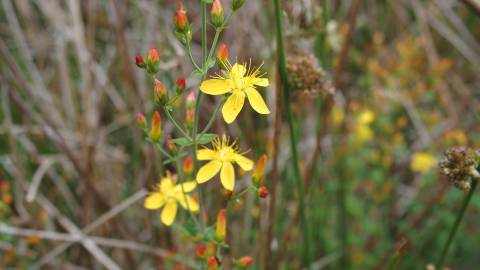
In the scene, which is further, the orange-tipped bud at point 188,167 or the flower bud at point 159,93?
the orange-tipped bud at point 188,167

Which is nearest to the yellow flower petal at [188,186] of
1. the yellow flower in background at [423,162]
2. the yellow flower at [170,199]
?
the yellow flower at [170,199]

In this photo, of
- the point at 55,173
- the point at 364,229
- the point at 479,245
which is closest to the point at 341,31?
the point at 364,229

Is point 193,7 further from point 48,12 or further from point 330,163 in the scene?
point 330,163

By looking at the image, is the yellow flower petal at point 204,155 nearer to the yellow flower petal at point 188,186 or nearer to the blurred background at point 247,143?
the yellow flower petal at point 188,186

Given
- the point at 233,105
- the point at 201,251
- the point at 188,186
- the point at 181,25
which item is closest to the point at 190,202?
the point at 188,186

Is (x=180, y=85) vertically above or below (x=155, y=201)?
above

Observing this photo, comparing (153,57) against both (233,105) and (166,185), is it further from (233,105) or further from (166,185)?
(166,185)

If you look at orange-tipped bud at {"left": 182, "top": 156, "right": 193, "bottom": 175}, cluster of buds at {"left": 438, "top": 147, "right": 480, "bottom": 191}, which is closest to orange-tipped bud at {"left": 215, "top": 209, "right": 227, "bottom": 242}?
orange-tipped bud at {"left": 182, "top": 156, "right": 193, "bottom": 175}
